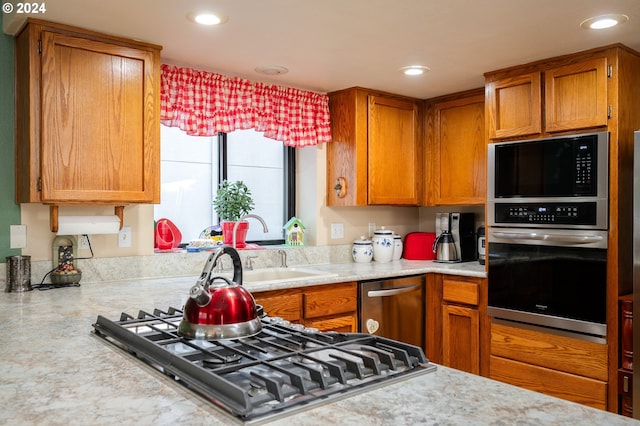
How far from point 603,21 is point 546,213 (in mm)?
1045

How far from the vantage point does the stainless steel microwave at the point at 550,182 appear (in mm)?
2711

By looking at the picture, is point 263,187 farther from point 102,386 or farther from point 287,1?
point 102,386

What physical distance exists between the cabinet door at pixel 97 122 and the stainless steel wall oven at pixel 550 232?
6.67 ft

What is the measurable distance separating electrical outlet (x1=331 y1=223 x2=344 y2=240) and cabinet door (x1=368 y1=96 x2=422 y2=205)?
13.9 inches

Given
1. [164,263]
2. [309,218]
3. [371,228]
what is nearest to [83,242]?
[164,263]

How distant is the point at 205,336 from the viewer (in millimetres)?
1347

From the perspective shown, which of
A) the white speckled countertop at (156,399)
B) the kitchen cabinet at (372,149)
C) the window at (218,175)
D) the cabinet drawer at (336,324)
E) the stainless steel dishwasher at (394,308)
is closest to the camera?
the white speckled countertop at (156,399)

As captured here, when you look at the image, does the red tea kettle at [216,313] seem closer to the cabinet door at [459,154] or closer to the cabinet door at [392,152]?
the cabinet door at [392,152]

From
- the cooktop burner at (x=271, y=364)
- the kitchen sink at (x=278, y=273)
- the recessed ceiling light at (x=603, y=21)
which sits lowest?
the kitchen sink at (x=278, y=273)

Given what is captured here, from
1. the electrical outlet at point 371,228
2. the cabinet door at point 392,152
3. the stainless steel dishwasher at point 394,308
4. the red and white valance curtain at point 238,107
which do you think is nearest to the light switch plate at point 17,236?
the red and white valance curtain at point 238,107

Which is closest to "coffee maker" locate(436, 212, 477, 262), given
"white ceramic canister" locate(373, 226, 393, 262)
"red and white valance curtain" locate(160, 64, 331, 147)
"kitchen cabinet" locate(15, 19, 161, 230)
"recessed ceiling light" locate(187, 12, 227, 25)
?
"white ceramic canister" locate(373, 226, 393, 262)

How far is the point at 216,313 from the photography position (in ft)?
4.47

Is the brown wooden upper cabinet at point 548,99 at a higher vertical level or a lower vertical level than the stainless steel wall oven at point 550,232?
higher

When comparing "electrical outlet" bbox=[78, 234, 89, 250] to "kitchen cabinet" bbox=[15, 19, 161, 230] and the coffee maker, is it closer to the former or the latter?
"kitchen cabinet" bbox=[15, 19, 161, 230]
